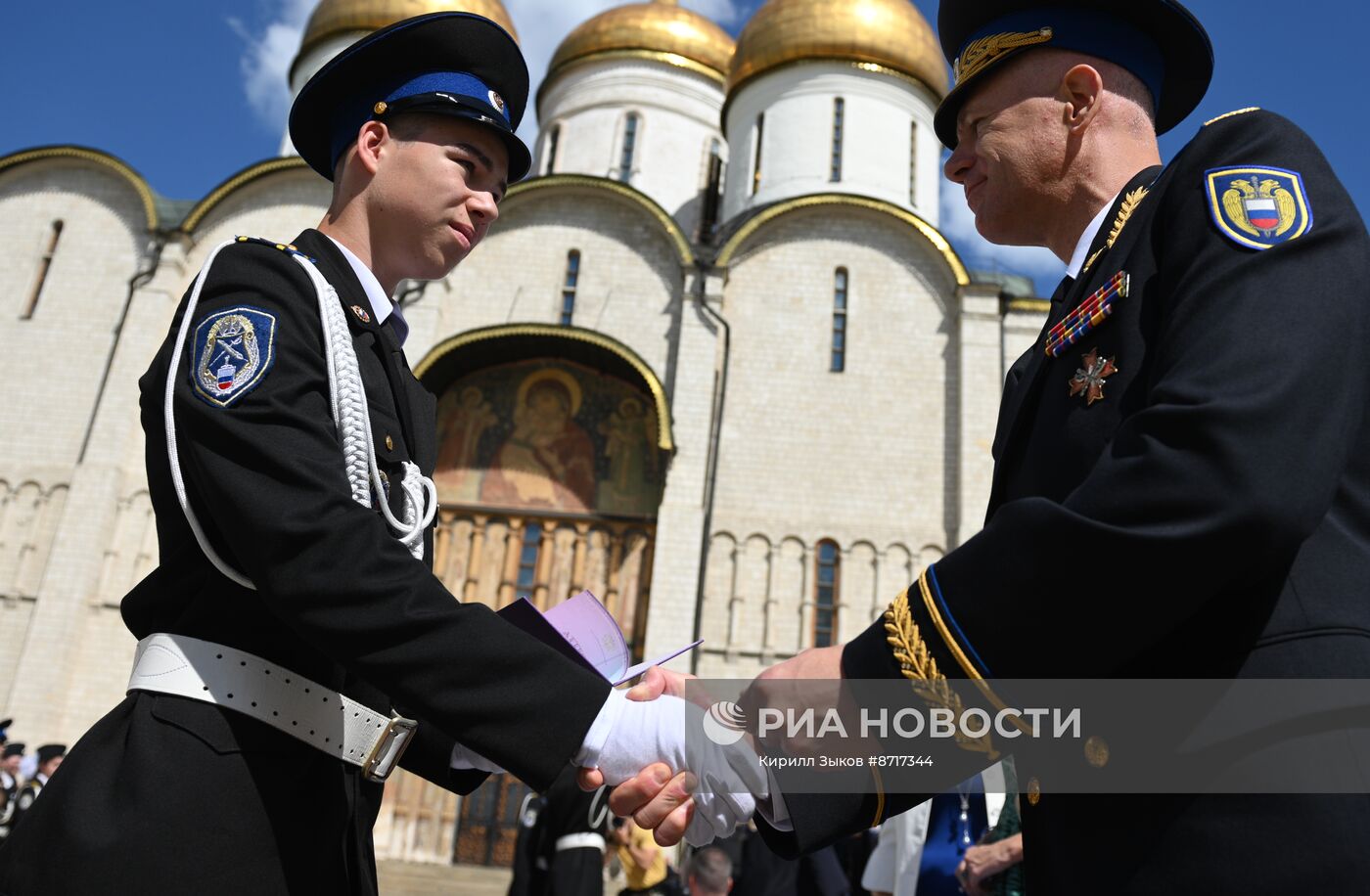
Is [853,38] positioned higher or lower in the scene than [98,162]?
higher

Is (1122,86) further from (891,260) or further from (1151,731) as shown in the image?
(891,260)

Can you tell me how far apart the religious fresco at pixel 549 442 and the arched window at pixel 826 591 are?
7.12 ft

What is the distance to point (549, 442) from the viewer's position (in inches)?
551

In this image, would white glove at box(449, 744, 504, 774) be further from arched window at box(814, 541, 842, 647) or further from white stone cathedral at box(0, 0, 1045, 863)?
arched window at box(814, 541, 842, 647)

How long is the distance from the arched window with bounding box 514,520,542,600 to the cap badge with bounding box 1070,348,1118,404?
40.1 feet

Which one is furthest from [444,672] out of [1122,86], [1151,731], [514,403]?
[514,403]

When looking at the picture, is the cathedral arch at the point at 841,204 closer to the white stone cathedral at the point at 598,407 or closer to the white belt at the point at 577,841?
the white stone cathedral at the point at 598,407

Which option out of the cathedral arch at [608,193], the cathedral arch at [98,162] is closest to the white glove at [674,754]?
the cathedral arch at [608,193]

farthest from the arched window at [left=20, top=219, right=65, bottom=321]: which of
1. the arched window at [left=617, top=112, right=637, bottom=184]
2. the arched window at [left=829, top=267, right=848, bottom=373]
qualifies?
the arched window at [left=829, top=267, right=848, bottom=373]

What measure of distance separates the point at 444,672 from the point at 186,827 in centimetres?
41

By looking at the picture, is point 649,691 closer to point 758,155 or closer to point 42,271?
point 758,155

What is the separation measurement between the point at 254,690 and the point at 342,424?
44 centimetres

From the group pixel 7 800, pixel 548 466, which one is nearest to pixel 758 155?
pixel 548 466

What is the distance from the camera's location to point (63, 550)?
517 inches
